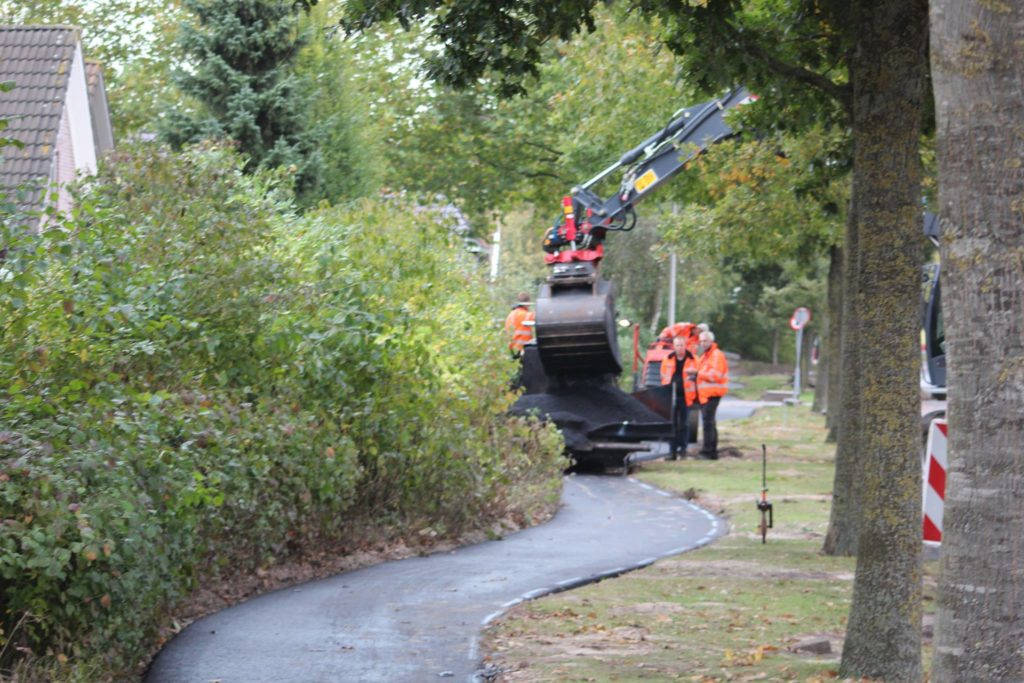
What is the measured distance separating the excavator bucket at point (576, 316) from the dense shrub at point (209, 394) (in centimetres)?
372

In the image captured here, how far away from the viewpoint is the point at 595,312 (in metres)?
20.8

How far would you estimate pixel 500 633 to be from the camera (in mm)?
9773

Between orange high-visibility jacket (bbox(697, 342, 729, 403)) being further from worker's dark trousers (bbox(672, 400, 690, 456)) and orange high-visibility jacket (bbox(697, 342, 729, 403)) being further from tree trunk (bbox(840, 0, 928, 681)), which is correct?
tree trunk (bbox(840, 0, 928, 681))

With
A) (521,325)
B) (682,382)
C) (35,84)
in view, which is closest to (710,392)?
(682,382)

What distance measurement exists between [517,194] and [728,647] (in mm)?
23456

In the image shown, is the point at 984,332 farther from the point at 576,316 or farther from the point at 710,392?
the point at 710,392

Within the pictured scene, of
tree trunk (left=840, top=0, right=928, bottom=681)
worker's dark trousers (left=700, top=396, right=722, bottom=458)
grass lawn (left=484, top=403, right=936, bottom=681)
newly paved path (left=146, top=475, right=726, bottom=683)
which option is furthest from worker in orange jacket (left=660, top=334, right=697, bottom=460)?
tree trunk (left=840, top=0, right=928, bottom=681)

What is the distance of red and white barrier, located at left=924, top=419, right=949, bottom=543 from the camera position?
866 cm

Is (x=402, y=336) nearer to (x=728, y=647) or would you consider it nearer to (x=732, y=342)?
(x=728, y=647)

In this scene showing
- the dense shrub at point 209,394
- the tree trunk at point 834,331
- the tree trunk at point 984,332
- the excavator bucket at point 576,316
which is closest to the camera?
the tree trunk at point 984,332

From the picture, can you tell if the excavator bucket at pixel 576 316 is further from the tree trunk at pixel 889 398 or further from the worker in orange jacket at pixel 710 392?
the tree trunk at pixel 889 398

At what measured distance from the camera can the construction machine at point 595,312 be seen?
20938 mm

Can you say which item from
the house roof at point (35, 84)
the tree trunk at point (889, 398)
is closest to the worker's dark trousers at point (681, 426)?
the house roof at point (35, 84)

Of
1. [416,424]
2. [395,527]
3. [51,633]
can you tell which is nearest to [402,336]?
[416,424]
